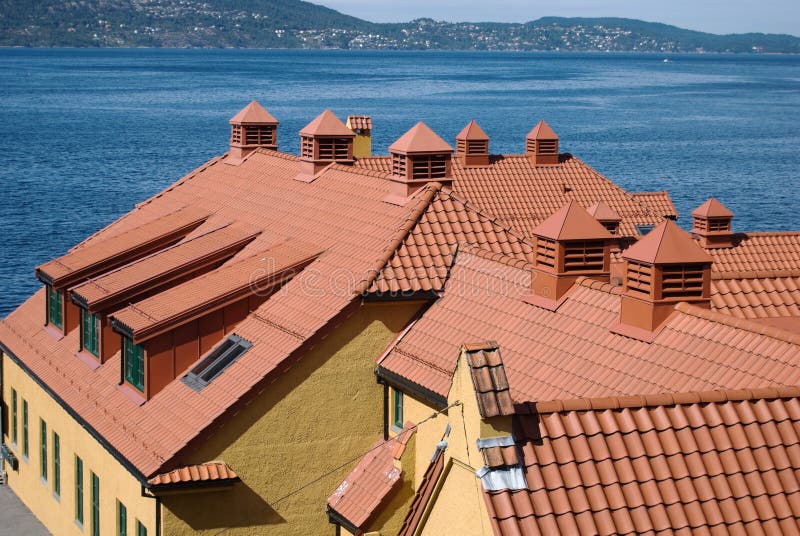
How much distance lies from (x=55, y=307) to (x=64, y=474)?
4635 mm

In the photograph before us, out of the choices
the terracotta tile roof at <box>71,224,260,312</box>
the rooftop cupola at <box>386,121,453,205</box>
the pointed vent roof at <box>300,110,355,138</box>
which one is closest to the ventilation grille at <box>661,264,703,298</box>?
the rooftop cupola at <box>386,121,453,205</box>

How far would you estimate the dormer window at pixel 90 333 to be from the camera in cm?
2512

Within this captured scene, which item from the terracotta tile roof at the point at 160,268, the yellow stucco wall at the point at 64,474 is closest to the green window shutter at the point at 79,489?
the yellow stucco wall at the point at 64,474

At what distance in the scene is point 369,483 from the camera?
20.6 metres

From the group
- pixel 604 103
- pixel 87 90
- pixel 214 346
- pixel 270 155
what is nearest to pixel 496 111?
pixel 604 103

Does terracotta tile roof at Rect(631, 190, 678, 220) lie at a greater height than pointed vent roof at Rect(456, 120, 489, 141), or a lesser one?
lesser

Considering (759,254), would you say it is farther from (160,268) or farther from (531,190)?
(160,268)

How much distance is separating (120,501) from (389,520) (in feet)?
16.3

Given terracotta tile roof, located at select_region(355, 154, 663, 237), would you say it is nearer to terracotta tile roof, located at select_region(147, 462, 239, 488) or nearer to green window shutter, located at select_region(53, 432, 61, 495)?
green window shutter, located at select_region(53, 432, 61, 495)

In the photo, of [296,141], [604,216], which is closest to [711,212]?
[604,216]

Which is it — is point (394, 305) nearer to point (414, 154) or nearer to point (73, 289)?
point (414, 154)

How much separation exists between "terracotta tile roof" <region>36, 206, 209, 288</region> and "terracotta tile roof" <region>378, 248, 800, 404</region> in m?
8.23

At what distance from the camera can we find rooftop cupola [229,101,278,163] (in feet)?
111

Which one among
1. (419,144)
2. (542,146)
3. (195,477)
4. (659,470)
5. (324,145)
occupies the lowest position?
(195,477)
